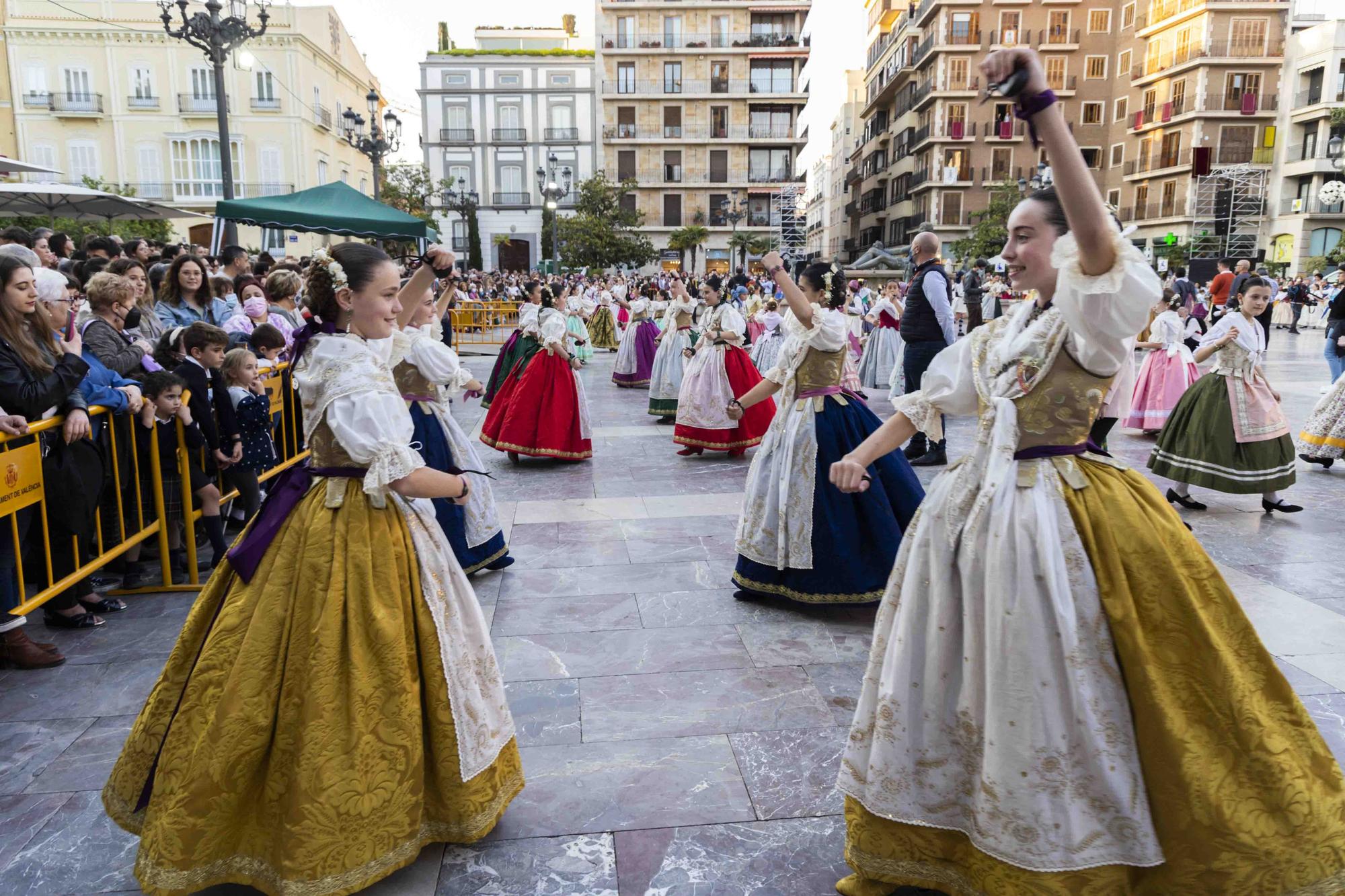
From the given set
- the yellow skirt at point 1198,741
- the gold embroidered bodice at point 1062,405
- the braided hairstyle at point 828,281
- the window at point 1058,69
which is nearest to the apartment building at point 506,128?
the window at point 1058,69

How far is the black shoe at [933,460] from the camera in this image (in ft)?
26.4

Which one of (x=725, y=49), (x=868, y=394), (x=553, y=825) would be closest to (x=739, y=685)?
(x=553, y=825)

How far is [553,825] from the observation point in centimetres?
280

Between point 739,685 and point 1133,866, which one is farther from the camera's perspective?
point 739,685

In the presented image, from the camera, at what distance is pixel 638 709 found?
3561mm

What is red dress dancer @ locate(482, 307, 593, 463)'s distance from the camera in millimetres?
8125

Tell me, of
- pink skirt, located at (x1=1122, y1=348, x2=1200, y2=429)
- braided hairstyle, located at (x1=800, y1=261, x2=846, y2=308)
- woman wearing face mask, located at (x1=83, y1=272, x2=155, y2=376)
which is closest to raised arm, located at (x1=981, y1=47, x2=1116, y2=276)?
braided hairstyle, located at (x1=800, y1=261, x2=846, y2=308)

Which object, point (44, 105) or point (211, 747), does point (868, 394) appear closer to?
point (211, 747)

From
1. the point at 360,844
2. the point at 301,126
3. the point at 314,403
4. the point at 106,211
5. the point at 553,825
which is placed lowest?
the point at 553,825

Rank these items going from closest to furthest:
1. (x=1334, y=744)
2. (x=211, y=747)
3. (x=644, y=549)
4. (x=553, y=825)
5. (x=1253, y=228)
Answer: (x=211, y=747) < (x=553, y=825) < (x=1334, y=744) < (x=644, y=549) < (x=1253, y=228)

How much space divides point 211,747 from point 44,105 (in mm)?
42534

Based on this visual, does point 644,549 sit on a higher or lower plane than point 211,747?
lower

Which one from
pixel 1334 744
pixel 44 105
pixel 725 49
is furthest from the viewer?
pixel 725 49

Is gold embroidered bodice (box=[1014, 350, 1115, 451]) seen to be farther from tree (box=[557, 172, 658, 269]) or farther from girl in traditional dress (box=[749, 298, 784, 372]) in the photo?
tree (box=[557, 172, 658, 269])
